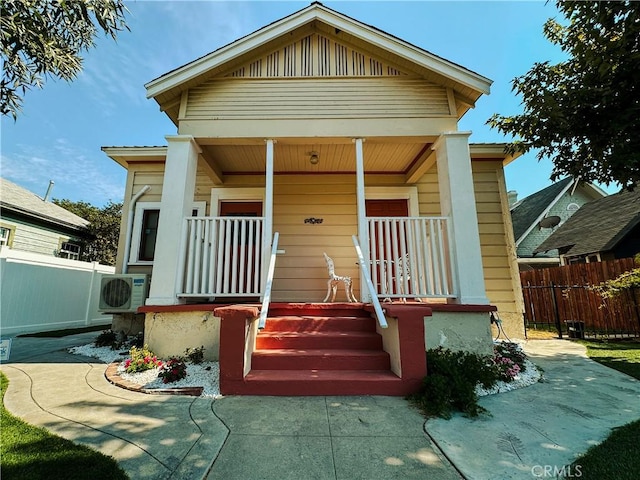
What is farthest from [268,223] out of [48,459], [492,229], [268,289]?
[492,229]

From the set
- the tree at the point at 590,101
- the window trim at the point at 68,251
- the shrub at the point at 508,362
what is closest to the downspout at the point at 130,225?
the shrub at the point at 508,362

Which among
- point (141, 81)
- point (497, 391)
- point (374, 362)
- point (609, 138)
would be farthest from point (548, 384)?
point (141, 81)

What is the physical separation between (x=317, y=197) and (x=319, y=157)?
915 millimetres

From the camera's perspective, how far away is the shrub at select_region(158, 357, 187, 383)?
3168mm

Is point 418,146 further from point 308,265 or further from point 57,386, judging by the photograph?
point 57,386

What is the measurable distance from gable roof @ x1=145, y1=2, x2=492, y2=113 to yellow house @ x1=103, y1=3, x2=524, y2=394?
2cm

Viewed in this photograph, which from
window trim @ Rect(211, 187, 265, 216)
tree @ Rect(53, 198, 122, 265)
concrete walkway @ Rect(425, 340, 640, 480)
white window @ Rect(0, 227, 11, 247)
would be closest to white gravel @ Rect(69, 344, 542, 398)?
concrete walkway @ Rect(425, 340, 640, 480)

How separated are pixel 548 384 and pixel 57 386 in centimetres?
553

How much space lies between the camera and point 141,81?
4.43 metres

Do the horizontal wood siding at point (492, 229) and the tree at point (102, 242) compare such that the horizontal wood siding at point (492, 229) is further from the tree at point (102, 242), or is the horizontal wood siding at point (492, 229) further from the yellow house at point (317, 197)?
the tree at point (102, 242)

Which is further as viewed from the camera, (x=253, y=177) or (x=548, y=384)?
(x=253, y=177)

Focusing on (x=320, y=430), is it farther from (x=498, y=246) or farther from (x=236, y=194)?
(x=498, y=246)

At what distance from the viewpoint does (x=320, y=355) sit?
130 inches

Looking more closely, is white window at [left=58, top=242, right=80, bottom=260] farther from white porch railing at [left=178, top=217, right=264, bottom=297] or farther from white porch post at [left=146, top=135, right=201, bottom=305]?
white porch railing at [left=178, top=217, right=264, bottom=297]
